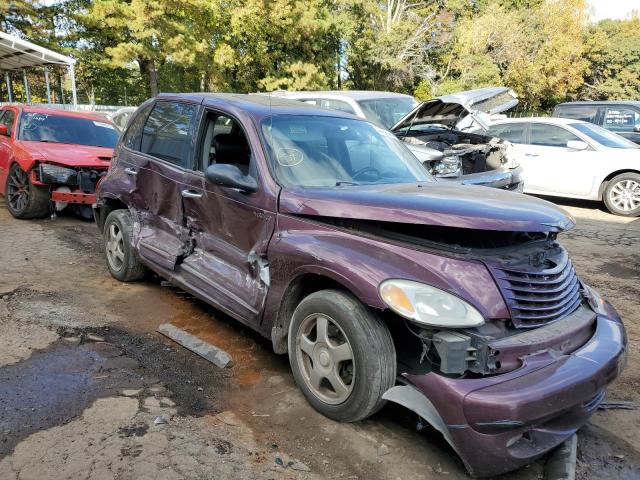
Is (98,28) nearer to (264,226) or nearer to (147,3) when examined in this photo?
(147,3)

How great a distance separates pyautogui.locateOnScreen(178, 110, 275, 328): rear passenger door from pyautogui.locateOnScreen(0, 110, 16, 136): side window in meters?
5.74

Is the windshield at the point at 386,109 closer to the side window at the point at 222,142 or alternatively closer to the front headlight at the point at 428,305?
the side window at the point at 222,142

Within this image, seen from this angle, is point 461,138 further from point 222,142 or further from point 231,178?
point 231,178

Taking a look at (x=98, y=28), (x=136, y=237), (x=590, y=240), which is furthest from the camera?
(x=98, y=28)

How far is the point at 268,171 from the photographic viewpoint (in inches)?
135

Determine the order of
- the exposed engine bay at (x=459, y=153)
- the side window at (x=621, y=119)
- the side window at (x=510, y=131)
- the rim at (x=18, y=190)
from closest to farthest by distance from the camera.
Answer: the exposed engine bay at (x=459, y=153)
the rim at (x=18, y=190)
the side window at (x=510, y=131)
the side window at (x=621, y=119)

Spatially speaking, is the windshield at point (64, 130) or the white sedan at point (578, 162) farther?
the white sedan at point (578, 162)

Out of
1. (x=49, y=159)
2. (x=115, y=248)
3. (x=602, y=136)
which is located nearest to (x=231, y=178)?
(x=115, y=248)

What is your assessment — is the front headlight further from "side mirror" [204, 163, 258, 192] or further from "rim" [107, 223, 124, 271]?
"rim" [107, 223, 124, 271]

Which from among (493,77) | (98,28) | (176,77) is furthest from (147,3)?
(493,77)

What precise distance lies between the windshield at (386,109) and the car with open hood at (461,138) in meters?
0.04

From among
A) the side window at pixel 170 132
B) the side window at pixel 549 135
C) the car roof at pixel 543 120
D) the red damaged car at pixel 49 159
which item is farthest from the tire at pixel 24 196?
the side window at pixel 549 135

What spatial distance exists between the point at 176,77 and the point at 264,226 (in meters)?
31.7

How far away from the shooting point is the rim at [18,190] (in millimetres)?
7598
